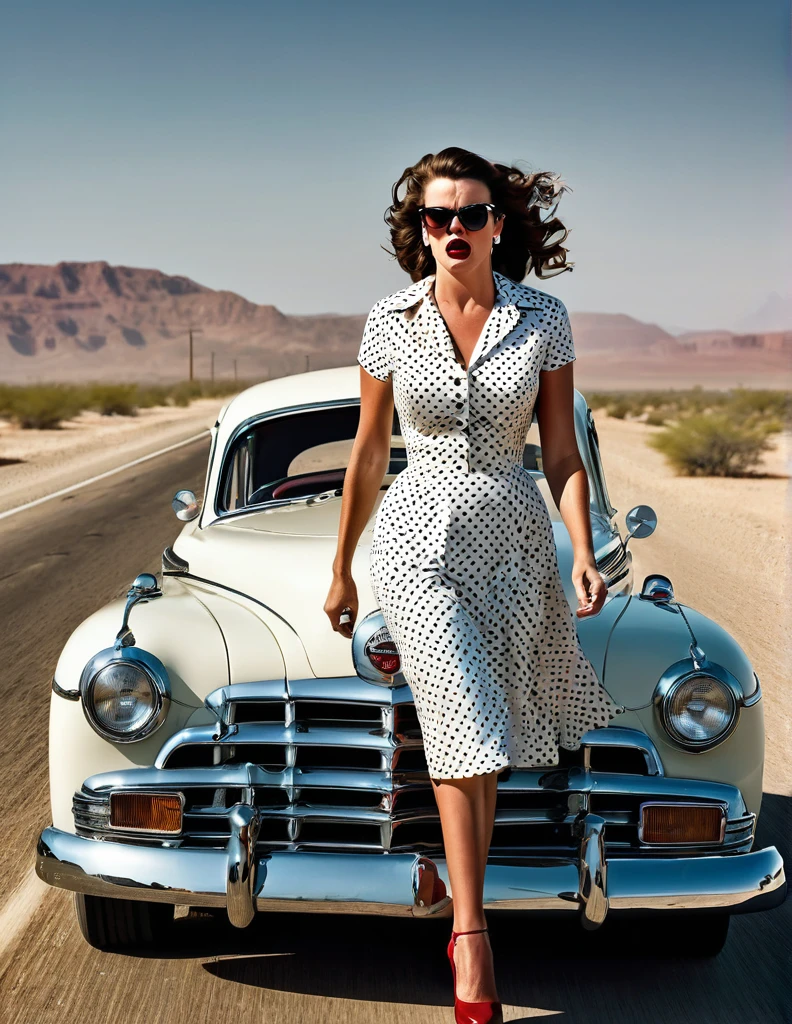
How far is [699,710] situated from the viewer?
3023mm

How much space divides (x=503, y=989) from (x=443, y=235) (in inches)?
75.9

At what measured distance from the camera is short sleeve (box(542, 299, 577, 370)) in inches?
107

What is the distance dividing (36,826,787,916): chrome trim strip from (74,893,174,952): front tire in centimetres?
28

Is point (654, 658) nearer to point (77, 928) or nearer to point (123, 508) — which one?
point (77, 928)

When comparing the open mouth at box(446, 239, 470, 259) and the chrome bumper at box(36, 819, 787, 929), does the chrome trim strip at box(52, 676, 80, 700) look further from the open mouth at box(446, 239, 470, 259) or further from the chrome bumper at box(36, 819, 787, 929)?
the open mouth at box(446, 239, 470, 259)

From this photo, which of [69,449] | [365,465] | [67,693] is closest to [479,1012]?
[365,465]

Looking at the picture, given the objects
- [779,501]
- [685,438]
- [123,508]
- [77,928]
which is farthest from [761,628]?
[685,438]

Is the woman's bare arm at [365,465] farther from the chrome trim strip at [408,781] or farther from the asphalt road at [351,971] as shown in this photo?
the asphalt road at [351,971]

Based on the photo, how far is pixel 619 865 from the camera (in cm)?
282

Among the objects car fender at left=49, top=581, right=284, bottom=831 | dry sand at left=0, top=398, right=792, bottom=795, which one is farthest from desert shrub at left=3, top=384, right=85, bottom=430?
car fender at left=49, top=581, right=284, bottom=831

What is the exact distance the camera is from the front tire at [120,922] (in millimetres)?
3184

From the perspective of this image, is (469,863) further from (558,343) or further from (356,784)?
(558,343)

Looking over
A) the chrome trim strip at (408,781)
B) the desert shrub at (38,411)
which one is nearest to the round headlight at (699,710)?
the chrome trim strip at (408,781)

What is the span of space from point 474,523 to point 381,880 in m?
0.87
